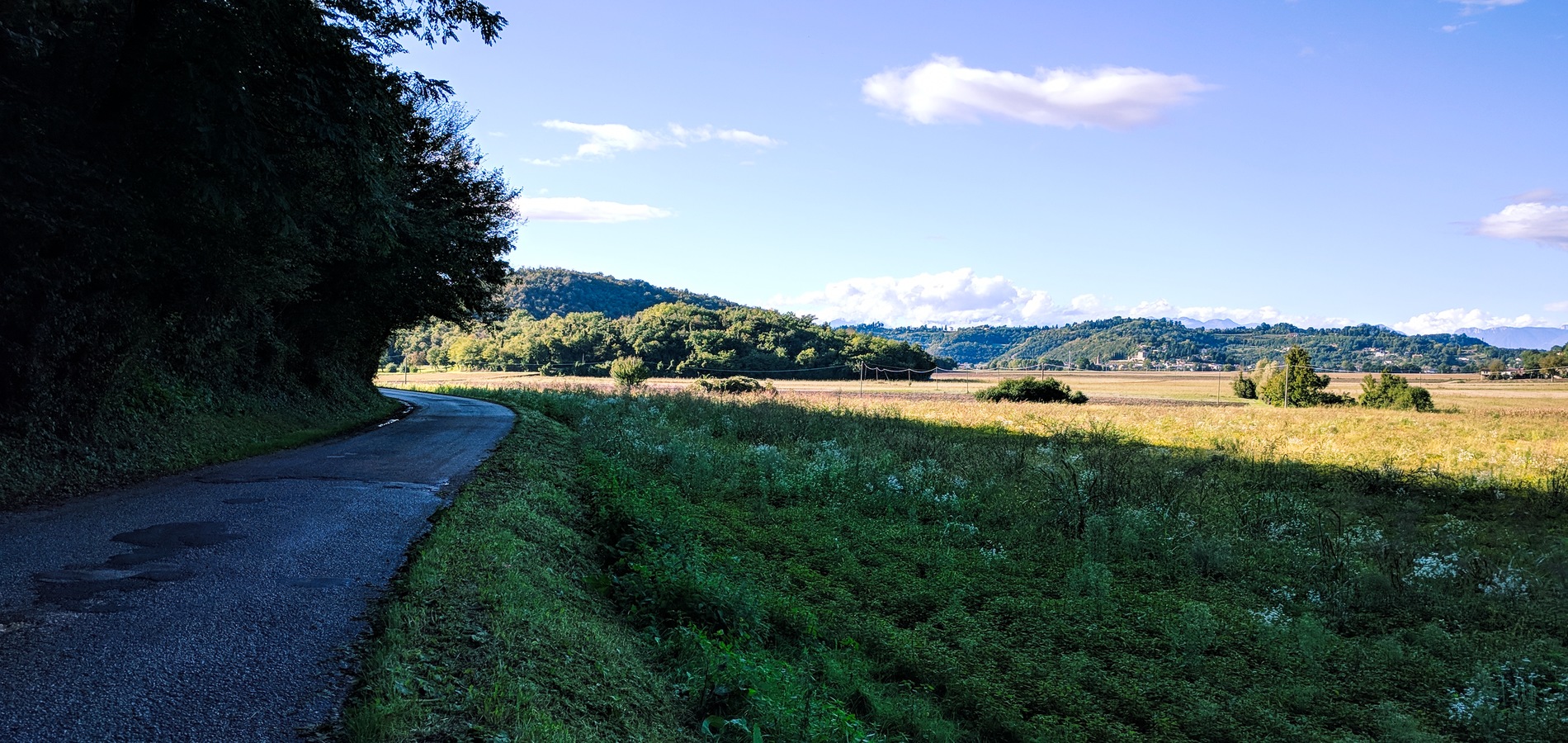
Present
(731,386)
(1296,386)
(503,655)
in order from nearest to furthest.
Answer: (503,655) → (1296,386) → (731,386)

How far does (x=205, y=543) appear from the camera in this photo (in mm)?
6984

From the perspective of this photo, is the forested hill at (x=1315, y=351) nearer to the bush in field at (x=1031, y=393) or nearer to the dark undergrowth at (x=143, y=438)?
the bush in field at (x=1031, y=393)

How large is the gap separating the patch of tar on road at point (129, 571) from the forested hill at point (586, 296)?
137 meters

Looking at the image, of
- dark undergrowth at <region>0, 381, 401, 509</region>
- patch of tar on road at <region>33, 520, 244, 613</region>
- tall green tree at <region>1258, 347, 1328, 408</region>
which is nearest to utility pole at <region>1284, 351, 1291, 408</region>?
tall green tree at <region>1258, 347, 1328, 408</region>

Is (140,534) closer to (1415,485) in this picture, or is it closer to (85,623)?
(85,623)

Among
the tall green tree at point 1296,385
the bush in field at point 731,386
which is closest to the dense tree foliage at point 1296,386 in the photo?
the tall green tree at point 1296,385

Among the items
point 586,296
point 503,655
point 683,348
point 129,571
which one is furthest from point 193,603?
point 586,296

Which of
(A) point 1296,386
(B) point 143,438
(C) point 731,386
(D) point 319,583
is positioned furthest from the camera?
(C) point 731,386

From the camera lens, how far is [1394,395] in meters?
46.8

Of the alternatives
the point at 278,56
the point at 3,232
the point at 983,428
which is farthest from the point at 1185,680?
the point at 983,428

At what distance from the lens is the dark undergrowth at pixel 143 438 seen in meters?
9.09

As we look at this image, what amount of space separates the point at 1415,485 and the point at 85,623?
21395 millimetres

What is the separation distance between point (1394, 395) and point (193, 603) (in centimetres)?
5750

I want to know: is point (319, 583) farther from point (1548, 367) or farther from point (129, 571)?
point (1548, 367)
